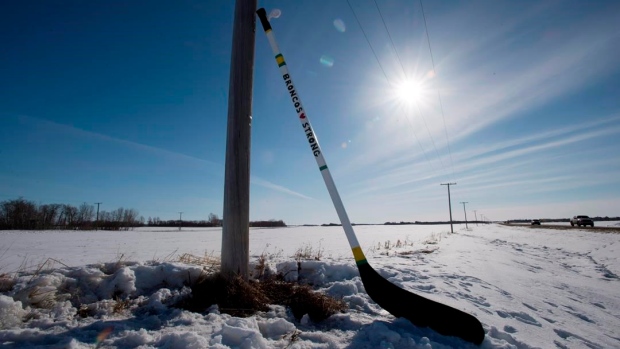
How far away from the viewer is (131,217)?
321 feet

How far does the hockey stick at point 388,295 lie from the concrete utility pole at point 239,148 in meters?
0.31

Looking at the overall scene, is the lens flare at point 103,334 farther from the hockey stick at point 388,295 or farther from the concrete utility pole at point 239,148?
the hockey stick at point 388,295

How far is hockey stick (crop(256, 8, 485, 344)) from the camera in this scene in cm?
268

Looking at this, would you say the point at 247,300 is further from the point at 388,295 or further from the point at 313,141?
the point at 313,141

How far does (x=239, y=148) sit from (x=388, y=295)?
2512mm

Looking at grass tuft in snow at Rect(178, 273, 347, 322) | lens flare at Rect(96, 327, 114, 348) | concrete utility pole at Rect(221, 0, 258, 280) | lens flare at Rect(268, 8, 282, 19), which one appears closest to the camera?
lens flare at Rect(96, 327, 114, 348)

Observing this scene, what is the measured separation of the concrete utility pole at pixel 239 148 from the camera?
3.47 meters

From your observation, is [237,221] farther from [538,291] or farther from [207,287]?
[538,291]

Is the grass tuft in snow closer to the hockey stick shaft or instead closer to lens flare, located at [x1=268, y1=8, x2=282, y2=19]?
the hockey stick shaft

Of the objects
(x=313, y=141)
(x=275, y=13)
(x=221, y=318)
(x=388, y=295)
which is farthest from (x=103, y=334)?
(x=275, y=13)

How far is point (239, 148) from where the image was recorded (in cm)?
364

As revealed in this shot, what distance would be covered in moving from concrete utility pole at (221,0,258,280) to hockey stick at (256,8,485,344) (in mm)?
314

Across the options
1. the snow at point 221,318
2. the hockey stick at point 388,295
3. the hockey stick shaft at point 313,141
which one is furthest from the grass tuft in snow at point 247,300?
the hockey stick shaft at point 313,141

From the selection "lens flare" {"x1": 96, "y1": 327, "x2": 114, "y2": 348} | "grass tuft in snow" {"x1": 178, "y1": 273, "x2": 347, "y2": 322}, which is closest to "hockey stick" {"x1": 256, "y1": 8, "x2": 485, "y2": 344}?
"grass tuft in snow" {"x1": 178, "y1": 273, "x2": 347, "y2": 322}
